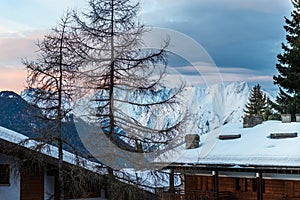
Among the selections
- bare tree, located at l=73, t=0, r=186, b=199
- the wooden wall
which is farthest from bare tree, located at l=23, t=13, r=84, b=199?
the wooden wall

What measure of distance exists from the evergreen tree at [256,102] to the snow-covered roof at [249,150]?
26997 millimetres

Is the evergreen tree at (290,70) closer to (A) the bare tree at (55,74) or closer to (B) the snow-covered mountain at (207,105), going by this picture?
(B) the snow-covered mountain at (207,105)

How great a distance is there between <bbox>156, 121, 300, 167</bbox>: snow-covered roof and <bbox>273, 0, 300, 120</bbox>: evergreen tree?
14481mm

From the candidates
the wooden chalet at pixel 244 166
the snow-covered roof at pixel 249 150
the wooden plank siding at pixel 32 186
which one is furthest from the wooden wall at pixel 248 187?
the wooden plank siding at pixel 32 186

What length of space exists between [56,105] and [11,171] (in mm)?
3169

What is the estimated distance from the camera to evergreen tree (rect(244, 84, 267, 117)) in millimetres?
50294

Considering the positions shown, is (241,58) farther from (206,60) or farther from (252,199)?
(206,60)

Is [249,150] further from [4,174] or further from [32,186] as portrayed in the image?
[4,174]

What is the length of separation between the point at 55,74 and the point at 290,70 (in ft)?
84.6

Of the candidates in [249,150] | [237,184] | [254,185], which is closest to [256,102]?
[237,184]

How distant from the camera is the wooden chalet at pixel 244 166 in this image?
17.2m

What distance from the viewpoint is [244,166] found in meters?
17.7

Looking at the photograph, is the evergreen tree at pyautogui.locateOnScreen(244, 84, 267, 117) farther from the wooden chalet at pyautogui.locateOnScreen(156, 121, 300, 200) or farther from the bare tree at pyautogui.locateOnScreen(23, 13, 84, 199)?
the bare tree at pyautogui.locateOnScreen(23, 13, 84, 199)

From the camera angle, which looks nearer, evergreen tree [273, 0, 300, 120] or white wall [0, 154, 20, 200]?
white wall [0, 154, 20, 200]
